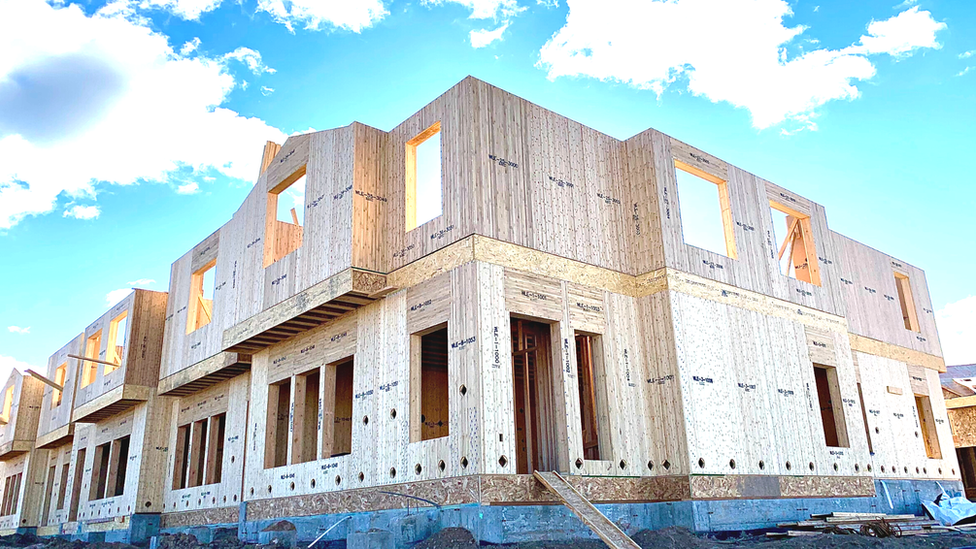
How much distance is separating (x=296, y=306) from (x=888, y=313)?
19151mm

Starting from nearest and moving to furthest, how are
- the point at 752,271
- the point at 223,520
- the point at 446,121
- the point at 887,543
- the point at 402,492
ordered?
the point at 887,543 → the point at 402,492 → the point at 446,121 → the point at 752,271 → the point at 223,520

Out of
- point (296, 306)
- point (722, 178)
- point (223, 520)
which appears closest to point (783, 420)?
point (722, 178)

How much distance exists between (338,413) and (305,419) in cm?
174

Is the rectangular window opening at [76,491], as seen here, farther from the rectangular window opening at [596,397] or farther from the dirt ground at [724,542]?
the dirt ground at [724,542]

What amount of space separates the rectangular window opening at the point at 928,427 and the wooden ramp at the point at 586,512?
54.6 feet

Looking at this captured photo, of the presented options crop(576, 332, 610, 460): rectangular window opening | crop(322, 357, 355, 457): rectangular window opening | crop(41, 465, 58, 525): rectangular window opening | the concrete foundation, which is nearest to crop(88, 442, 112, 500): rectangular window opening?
crop(41, 465, 58, 525): rectangular window opening

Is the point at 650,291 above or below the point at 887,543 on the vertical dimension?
above

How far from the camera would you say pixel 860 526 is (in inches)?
633

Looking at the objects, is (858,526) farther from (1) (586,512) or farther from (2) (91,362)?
(2) (91,362)

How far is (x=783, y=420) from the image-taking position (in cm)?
1792

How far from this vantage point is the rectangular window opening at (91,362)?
101ft

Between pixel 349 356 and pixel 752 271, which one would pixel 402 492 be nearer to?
pixel 349 356

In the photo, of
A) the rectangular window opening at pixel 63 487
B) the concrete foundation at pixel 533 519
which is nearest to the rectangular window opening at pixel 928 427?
the concrete foundation at pixel 533 519

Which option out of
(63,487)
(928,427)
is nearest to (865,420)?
(928,427)
